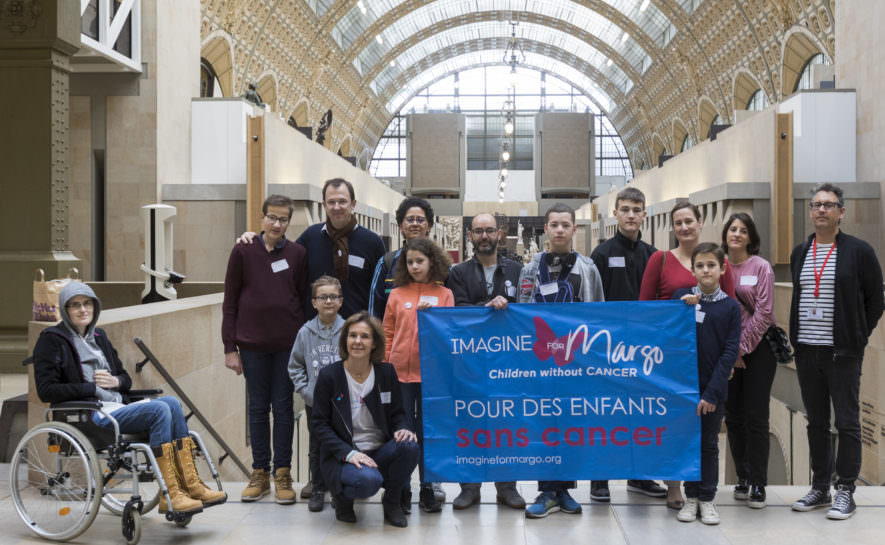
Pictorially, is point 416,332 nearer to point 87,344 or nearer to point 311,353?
point 311,353

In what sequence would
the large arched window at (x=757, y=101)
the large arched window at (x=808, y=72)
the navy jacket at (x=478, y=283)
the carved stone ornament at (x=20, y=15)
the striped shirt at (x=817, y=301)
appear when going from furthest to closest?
the large arched window at (x=757, y=101)
the large arched window at (x=808, y=72)
the carved stone ornament at (x=20, y=15)
the navy jacket at (x=478, y=283)
the striped shirt at (x=817, y=301)

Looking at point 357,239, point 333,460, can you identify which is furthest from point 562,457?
point 357,239

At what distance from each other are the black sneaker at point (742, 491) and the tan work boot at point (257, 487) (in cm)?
331

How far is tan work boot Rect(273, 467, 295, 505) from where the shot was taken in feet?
18.5

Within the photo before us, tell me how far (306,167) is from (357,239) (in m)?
15.8

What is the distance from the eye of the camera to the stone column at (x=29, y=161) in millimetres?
9875

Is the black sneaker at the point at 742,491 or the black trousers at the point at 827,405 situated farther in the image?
the black sneaker at the point at 742,491

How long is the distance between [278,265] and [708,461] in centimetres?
323

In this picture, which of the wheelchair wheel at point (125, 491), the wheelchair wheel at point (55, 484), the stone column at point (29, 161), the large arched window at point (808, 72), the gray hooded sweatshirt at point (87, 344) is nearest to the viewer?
the wheelchair wheel at point (55, 484)

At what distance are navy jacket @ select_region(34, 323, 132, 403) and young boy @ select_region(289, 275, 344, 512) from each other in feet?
4.28

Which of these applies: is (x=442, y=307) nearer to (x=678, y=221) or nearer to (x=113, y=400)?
(x=678, y=221)

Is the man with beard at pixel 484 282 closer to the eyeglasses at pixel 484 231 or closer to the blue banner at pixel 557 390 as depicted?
the eyeglasses at pixel 484 231

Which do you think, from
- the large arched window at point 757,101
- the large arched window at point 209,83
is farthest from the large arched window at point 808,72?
the large arched window at point 209,83

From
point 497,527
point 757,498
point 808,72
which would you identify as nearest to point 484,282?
point 497,527
